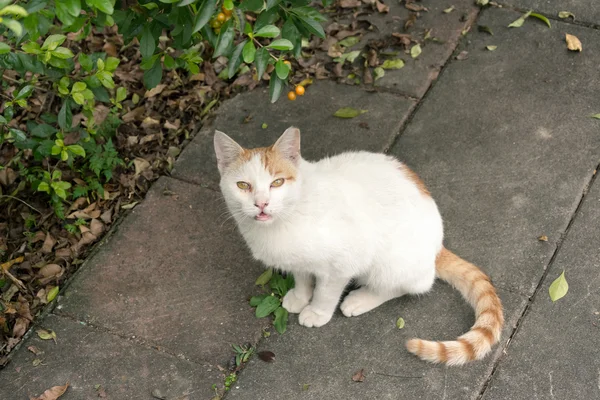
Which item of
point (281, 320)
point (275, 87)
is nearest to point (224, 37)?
point (275, 87)

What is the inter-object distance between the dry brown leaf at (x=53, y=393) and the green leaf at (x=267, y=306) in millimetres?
1051

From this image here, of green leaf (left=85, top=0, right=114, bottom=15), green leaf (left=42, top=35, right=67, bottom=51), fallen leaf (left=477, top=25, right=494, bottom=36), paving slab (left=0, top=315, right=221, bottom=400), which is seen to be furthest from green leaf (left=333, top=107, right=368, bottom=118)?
green leaf (left=85, top=0, right=114, bottom=15)

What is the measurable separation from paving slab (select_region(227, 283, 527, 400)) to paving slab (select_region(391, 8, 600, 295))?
38cm

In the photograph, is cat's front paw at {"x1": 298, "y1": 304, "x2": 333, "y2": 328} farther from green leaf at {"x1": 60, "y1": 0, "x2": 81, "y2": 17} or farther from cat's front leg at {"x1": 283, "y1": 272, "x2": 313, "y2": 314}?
green leaf at {"x1": 60, "y1": 0, "x2": 81, "y2": 17}

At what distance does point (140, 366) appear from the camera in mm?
3633

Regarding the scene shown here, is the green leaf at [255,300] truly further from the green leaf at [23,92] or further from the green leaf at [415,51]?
the green leaf at [415,51]

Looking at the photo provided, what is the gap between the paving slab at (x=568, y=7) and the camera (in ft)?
17.0

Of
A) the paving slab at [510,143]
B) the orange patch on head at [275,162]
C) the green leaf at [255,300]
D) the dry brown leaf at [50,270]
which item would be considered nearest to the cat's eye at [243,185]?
the orange patch on head at [275,162]

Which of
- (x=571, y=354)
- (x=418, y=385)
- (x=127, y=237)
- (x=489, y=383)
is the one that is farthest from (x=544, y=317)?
(x=127, y=237)

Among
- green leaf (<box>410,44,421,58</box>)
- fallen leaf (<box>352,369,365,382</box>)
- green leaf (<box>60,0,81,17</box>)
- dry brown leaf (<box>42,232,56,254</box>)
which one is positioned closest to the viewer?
green leaf (<box>60,0,81,17</box>)

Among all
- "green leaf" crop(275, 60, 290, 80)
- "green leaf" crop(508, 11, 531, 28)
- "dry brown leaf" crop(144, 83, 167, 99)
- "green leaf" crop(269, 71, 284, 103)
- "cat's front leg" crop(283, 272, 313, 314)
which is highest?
"green leaf" crop(275, 60, 290, 80)

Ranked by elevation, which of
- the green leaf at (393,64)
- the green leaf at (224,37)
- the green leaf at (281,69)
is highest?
the green leaf at (224,37)

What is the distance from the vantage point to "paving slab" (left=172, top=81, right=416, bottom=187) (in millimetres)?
4594

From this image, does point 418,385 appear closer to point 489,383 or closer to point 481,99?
point 489,383
